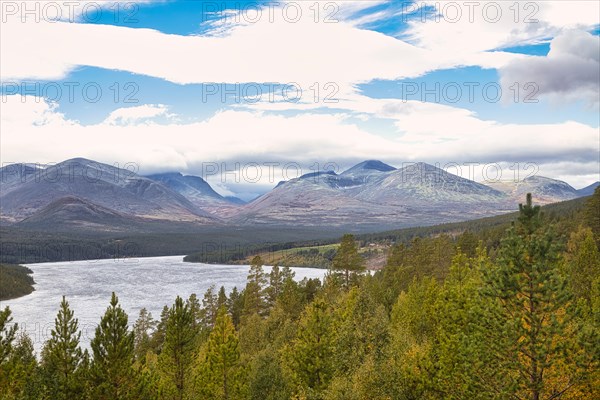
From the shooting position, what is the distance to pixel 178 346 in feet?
137

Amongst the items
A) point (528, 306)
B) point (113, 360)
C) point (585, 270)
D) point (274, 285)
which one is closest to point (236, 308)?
point (274, 285)

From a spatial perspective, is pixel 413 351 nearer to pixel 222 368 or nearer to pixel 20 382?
pixel 222 368

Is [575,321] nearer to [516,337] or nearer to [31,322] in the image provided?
[516,337]

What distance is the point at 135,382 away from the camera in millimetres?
33125

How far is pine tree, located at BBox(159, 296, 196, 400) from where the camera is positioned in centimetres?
4134

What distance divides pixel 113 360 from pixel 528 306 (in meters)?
25.4

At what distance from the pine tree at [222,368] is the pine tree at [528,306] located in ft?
80.1

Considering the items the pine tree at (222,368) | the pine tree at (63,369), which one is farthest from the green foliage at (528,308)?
the pine tree at (63,369)

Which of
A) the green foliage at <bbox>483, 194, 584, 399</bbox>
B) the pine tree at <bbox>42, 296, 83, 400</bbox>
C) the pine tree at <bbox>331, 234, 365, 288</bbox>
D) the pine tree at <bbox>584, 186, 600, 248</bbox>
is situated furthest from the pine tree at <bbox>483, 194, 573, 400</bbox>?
the pine tree at <bbox>584, 186, 600, 248</bbox>

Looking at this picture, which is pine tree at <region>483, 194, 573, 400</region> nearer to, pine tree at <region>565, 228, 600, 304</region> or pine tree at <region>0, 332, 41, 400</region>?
pine tree at <region>0, 332, 41, 400</region>

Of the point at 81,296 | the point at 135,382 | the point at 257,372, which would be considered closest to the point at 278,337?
the point at 257,372

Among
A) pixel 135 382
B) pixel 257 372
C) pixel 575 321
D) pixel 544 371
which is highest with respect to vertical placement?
pixel 575 321

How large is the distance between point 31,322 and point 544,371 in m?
127

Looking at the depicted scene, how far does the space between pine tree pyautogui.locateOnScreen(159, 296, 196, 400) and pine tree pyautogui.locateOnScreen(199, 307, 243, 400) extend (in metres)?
1.96
